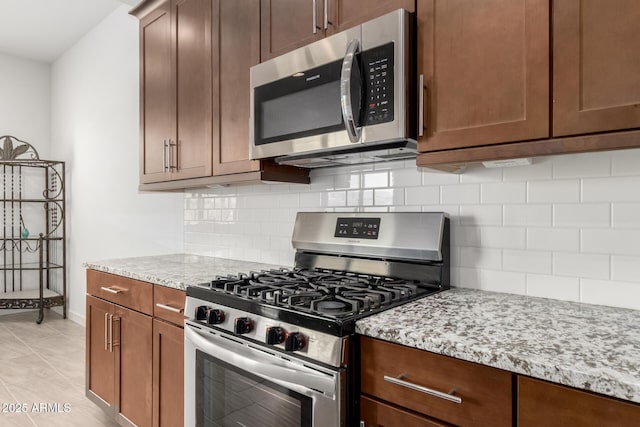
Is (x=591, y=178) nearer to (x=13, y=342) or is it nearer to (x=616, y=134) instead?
(x=616, y=134)

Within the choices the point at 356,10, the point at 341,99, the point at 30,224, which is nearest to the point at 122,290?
the point at 341,99

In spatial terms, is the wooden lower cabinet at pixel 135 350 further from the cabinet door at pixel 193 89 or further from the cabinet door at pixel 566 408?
the cabinet door at pixel 566 408

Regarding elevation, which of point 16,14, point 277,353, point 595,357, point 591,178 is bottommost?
point 277,353

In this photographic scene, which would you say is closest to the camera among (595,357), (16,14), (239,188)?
(595,357)

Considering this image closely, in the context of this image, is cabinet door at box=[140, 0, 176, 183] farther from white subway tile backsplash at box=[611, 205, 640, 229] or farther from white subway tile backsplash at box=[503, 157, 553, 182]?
white subway tile backsplash at box=[611, 205, 640, 229]

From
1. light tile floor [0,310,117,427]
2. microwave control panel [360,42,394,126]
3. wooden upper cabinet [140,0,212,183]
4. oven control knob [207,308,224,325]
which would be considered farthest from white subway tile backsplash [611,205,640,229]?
light tile floor [0,310,117,427]

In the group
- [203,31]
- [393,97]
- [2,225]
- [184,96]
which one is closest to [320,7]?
[393,97]

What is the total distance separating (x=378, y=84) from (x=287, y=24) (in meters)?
0.60

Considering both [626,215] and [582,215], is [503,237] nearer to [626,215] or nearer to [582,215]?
[582,215]

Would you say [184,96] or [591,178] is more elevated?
[184,96]

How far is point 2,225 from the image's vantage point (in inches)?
191

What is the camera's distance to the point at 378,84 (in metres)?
1.43

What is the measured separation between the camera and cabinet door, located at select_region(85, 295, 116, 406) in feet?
7.45

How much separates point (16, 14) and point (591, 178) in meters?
4.70
